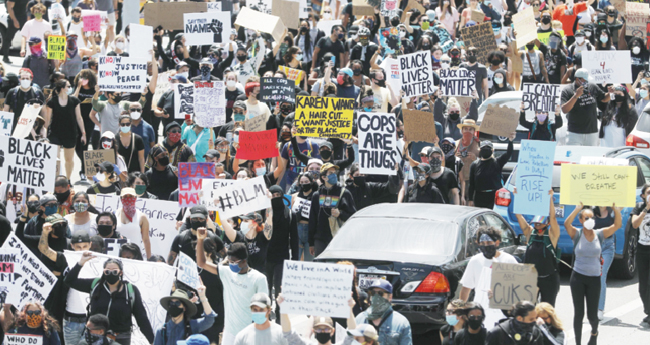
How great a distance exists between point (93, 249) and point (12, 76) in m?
7.84

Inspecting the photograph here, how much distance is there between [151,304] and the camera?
9.66 m

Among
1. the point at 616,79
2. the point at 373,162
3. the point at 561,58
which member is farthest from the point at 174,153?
the point at 561,58

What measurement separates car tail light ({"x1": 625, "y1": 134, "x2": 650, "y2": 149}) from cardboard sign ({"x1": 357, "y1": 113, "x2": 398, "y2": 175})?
4331mm

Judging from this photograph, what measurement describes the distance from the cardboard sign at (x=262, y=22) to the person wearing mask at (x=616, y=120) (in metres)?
6.24

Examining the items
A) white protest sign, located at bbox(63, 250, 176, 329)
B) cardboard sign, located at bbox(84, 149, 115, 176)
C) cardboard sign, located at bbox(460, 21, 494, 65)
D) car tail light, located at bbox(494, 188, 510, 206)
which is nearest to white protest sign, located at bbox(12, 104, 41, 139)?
cardboard sign, located at bbox(84, 149, 115, 176)

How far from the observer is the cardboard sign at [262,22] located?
19781 mm

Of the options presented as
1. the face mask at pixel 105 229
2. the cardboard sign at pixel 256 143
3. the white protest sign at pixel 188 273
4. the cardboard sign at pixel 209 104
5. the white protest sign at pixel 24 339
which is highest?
the cardboard sign at pixel 209 104

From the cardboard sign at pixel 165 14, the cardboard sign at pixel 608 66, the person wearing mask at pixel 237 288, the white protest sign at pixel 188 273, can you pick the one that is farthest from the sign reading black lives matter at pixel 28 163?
the cardboard sign at pixel 608 66

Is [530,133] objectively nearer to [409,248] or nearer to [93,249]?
[409,248]

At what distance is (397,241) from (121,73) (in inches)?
294

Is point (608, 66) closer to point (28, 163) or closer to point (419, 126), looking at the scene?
point (419, 126)

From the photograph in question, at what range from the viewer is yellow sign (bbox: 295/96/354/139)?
1422 cm

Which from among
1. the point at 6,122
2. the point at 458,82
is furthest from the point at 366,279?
the point at 458,82

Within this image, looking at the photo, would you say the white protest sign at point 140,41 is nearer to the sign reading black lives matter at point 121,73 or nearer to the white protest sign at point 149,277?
the sign reading black lives matter at point 121,73
